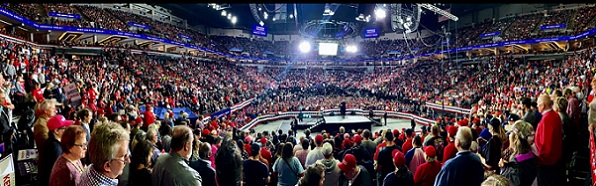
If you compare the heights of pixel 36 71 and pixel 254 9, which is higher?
pixel 254 9

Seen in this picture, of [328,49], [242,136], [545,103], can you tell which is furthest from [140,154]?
[328,49]

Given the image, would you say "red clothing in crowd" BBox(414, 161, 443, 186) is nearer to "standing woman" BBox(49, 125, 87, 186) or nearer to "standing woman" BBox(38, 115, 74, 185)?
"standing woman" BBox(49, 125, 87, 186)

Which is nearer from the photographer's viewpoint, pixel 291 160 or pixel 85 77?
pixel 291 160

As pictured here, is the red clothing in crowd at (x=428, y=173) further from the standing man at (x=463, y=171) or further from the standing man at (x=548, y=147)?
the standing man at (x=548, y=147)

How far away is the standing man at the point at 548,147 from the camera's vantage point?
3.82 meters

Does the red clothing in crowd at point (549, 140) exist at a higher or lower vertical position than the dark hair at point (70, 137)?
lower

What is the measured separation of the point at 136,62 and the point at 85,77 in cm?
845

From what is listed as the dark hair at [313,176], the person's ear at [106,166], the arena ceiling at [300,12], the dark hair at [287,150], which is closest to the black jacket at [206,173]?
the dark hair at [313,176]

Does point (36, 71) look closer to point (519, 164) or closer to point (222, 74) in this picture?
point (519, 164)

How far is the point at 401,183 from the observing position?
3598 mm

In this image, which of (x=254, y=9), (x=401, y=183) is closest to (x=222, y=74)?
(x=254, y=9)

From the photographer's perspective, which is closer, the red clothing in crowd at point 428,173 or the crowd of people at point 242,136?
the crowd of people at point 242,136

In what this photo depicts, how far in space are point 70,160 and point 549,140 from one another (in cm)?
503

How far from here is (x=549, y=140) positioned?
152 inches
